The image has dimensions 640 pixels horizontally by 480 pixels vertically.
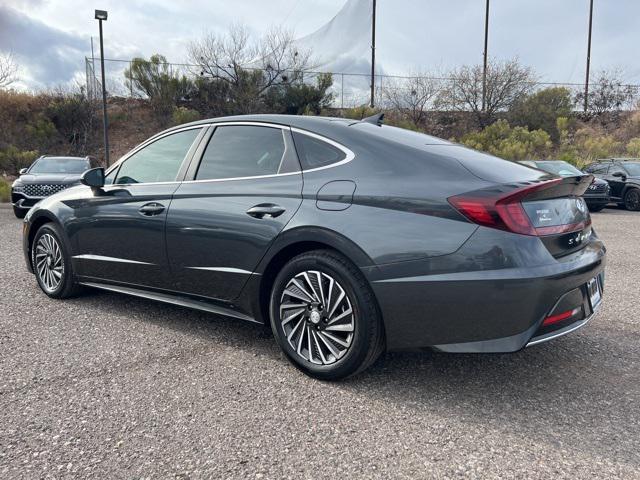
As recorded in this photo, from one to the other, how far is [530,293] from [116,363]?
2.50 metres

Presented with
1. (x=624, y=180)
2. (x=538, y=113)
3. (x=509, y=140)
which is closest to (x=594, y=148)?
(x=509, y=140)

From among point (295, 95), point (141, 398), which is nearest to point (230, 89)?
point (295, 95)

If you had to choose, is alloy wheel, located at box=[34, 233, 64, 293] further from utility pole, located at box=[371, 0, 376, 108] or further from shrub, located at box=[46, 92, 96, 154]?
utility pole, located at box=[371, 0, 376, 108]

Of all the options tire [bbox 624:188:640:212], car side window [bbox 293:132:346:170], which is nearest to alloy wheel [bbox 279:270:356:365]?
car side window [bbox 293:132:346:170]

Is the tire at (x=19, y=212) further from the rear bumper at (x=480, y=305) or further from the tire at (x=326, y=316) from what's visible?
the rear bumper at (x=480, y=305)

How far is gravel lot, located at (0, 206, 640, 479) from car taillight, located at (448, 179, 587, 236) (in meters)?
0.96

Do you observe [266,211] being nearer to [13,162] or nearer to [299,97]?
[13,162]

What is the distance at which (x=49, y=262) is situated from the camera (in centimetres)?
481

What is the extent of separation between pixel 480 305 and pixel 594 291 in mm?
902

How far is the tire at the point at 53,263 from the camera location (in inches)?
182

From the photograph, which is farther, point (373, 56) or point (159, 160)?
point (373, 56)

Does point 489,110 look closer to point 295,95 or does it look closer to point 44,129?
point 295,95

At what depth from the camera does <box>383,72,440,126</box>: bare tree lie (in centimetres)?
3034

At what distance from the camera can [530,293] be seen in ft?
8.36
